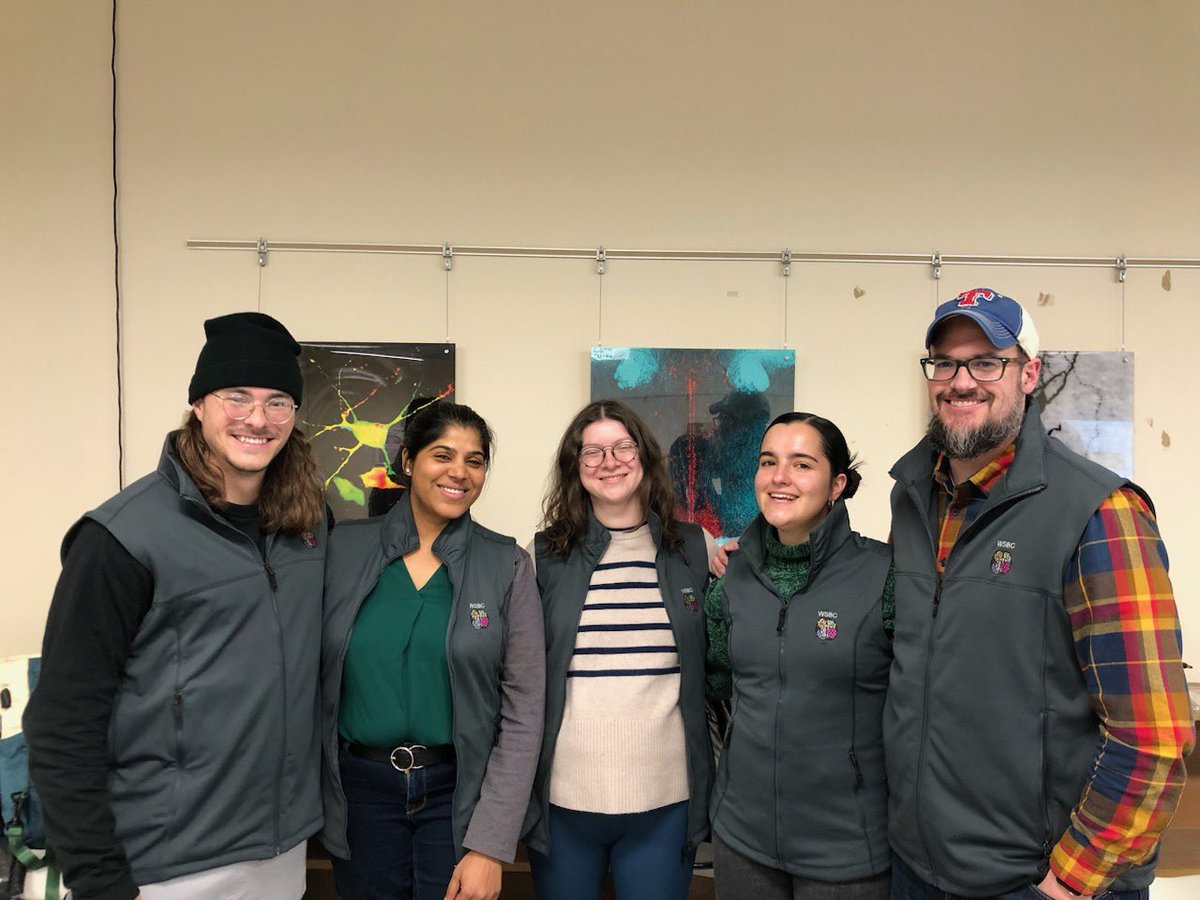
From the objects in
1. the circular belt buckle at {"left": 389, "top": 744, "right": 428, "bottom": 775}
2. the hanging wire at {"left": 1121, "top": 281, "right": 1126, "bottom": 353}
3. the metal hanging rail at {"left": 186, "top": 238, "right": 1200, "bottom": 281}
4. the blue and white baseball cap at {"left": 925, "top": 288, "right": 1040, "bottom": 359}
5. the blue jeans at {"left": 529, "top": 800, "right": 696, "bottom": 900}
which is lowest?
the blue jeans at {"left": 529, "top": 800, "right": 696, "bottom": 900}

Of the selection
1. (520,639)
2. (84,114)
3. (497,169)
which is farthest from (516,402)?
(84,114)

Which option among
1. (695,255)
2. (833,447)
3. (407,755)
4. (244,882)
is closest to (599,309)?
(695,255)

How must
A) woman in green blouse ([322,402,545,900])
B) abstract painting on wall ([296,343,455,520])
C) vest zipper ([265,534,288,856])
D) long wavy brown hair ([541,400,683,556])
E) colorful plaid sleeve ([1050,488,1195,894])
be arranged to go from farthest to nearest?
abstract painting on wall ([296,343,455,520]), long wavy brown hair ([541,400,683,556]), woman in green blouse ([322,402,545,900]), vest zipper ([265,534,288,856]), colorful plaid sleeve ([1050,488,1195,894])

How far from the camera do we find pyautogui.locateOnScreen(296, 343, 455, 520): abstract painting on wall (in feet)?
8.91

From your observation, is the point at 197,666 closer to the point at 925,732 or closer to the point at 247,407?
the point at 247,407

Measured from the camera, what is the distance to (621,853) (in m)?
1.81

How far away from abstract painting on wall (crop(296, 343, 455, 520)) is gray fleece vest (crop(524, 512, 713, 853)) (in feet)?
3.21

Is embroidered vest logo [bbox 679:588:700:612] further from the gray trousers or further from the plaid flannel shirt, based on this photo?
the plaid flannel shirt

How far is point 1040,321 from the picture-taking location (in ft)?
9.25

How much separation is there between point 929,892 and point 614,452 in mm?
1106

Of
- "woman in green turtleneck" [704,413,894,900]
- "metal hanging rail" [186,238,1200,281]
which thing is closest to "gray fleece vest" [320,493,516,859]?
"woman in green turtleneck" [704,413,894,900]

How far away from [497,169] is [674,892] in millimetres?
2263

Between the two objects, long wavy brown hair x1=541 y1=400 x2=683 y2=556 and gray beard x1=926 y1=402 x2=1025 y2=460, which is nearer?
gray beard x1=926 y1=402 x2=1025 y2=460

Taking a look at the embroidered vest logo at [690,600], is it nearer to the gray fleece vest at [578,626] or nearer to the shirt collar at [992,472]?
the gray fleece vest at [578,626]
